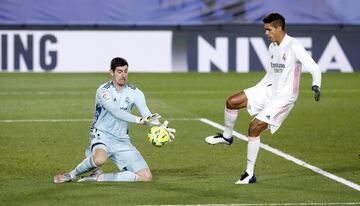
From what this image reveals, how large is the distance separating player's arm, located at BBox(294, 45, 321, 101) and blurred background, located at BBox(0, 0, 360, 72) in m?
17.0

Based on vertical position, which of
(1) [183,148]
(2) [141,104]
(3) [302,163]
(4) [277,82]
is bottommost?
(1) [183,148]

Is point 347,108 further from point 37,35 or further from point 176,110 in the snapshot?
point 37,35

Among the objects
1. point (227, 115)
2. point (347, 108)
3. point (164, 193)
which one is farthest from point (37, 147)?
point (347, 108)

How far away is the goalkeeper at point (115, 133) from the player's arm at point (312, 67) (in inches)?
67.6

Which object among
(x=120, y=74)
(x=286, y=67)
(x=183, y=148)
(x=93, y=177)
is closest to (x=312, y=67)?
(x=286, y=67)

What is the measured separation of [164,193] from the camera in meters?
11.4

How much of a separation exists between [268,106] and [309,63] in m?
0.78

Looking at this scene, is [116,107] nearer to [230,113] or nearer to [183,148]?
[230,113]

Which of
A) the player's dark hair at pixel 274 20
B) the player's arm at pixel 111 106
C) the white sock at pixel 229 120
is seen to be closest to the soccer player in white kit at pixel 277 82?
the player's dark hair at pixel 274 20

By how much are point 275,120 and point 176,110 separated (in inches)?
341

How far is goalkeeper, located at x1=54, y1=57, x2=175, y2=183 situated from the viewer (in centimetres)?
1213

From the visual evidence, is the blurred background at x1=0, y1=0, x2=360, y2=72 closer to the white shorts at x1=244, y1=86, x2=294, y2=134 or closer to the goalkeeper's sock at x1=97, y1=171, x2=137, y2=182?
the white shorts at x1=244, y1=86, x2=294, y2=134

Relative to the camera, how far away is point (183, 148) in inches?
617

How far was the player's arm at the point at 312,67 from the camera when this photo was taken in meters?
12.0
